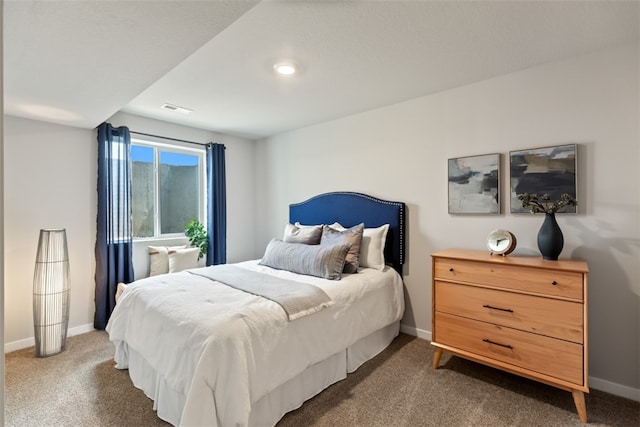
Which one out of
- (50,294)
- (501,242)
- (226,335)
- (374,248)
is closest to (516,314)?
(501,242)

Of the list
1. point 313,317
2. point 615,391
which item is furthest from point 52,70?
point 615,391

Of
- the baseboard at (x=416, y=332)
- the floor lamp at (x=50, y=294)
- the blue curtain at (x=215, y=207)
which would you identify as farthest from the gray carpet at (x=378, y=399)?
the blue curtain at (x=215, y=207)

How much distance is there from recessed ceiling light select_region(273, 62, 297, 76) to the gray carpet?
244cm

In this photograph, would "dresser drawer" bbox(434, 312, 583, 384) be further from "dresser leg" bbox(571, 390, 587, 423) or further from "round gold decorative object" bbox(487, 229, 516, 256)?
"round gold decorative object" bbox(487, 229, 516, 256)

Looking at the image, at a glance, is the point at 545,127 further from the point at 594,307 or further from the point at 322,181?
the point at 322,181

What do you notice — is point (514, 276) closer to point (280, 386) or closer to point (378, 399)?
point (378, 399)

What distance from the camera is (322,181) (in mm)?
3936

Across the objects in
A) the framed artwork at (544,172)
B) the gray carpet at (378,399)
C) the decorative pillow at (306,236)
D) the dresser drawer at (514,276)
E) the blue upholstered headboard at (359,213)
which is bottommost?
the gray carpet at (378,399)

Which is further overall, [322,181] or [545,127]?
[322,181]

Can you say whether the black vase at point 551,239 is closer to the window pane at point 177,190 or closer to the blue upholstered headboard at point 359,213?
the blue upholstered headboard at point 359,213

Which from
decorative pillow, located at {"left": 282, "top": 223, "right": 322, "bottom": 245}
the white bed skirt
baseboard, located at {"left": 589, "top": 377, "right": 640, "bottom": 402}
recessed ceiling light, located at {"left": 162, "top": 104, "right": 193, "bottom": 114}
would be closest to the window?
recessed ceiling light, located at {"left": 162, "top": 104, "right": 193, "bottom": 114}

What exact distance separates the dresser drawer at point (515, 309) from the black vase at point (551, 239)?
351 mm

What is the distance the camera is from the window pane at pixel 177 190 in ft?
13.2

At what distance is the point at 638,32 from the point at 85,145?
476cm
